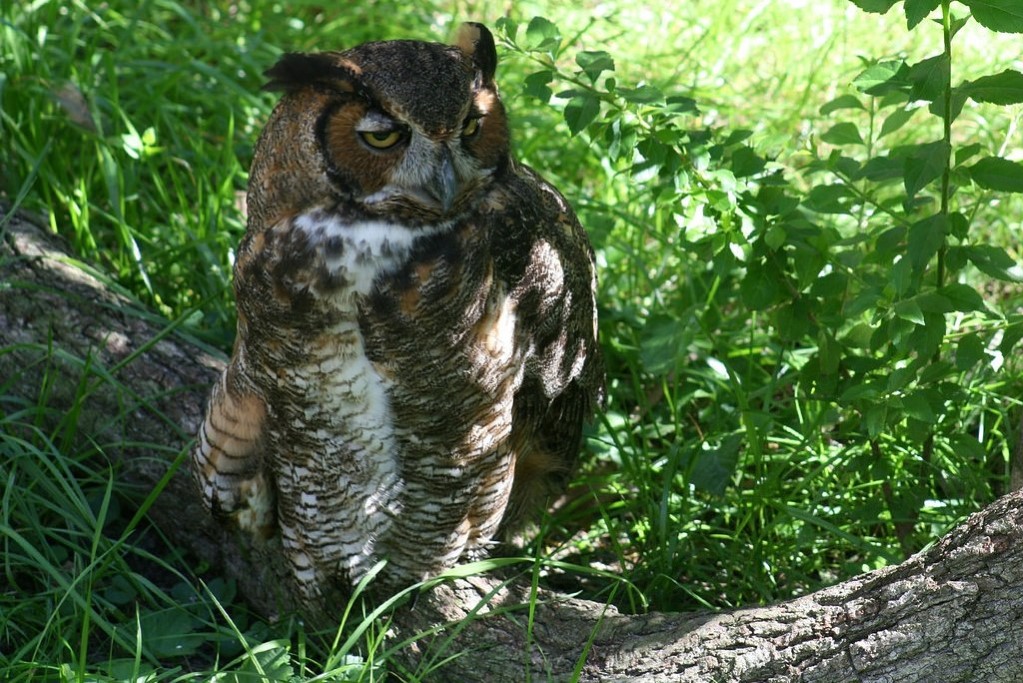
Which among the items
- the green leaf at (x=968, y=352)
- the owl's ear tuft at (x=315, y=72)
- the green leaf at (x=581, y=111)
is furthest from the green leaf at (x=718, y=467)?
the owl's ear tuft at (x=315, y=72)

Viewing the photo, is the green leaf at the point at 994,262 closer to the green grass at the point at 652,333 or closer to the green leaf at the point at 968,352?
the green grass at the point at 652,333

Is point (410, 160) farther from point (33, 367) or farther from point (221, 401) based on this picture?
point (33, 367)

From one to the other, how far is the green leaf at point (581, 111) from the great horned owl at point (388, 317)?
0.16m

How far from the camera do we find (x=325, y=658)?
8.59 feet

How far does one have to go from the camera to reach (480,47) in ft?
7.44

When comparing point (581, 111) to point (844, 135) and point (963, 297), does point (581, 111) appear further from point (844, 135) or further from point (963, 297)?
point (963, 297)

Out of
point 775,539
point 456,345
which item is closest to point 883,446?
point 775,539

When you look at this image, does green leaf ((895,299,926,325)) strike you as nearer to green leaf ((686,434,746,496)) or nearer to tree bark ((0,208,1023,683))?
tree bark ((0,208,1023,683))

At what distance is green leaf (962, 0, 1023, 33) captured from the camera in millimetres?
1895

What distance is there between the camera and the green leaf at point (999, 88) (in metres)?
2.06

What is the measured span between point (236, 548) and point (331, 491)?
54 centimetres

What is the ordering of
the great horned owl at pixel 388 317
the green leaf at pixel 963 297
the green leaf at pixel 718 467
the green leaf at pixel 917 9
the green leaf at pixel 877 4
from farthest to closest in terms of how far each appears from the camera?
1. the green leaf at pixel 718 467
2. the green leaf at pixel 963 297
3. the great horned owl at pixel 388 317
4. the green leaf at pixel 877 4
5. the green leaf at pixel 917 9

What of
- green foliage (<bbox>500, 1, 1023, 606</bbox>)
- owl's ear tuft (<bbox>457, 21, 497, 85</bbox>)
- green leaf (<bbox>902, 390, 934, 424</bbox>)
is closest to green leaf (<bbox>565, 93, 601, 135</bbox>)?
green foliage (<bbox>500, 1, 1023, 606</bbox>)

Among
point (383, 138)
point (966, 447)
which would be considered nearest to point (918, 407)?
point (966, 447)
